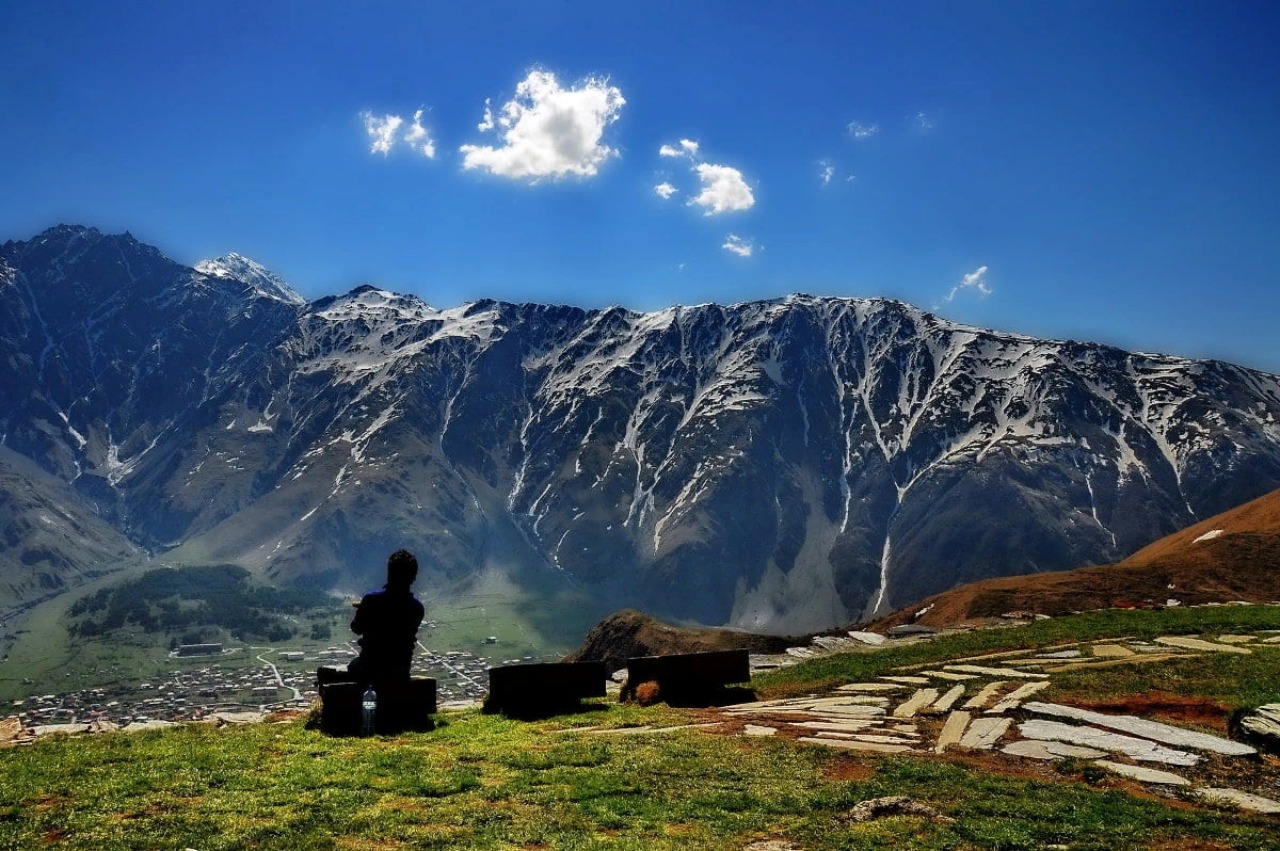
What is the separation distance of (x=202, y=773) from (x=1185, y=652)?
26.0 m

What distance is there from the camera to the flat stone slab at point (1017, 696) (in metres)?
18.4

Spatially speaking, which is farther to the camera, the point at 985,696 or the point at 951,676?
the point at 951,676

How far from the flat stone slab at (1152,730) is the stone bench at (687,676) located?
353 inches

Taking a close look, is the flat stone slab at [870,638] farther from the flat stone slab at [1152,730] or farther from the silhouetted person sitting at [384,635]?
the silhouetted person sitting at [384,635]

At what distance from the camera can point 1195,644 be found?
24.6 metres

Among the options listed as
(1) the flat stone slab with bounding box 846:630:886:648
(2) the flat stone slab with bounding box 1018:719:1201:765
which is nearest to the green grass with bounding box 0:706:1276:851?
(2) the flat stone slab with bounding box 1018:719:1201:765

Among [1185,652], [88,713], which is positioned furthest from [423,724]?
[88,713]

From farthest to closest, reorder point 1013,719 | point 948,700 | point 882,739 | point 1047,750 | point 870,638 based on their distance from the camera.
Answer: point 870,638 < point 948,700 < point 1013,719 < point 882,739 < point 1047,750

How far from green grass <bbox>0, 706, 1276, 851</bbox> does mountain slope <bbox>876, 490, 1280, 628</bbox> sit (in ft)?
131

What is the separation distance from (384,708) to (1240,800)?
1865 centimetres

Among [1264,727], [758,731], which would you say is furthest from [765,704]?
[1264,727]

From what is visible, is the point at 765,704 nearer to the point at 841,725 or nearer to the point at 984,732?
the point at 841,725

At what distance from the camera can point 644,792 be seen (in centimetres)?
1342

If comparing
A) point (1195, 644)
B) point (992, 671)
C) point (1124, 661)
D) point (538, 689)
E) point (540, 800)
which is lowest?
point (538, 689)
